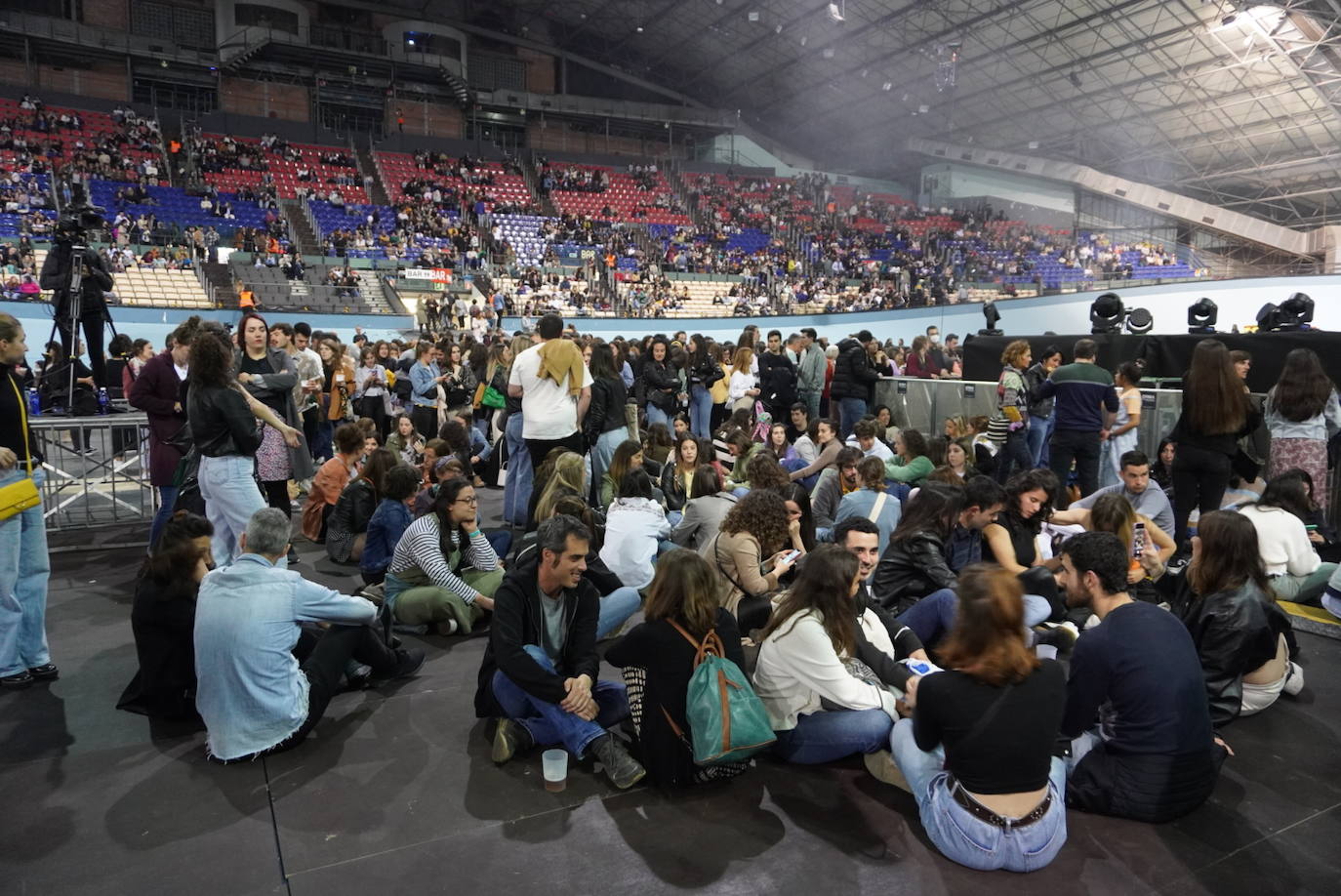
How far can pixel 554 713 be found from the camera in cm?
334

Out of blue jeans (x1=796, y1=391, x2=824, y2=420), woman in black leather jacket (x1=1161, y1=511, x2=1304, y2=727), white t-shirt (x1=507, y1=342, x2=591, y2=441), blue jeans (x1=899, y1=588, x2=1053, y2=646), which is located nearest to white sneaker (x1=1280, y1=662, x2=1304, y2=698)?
woman in black leather jacket (x1=1161, y1=511, x2=1304, y2=727)

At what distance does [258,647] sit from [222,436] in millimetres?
1752

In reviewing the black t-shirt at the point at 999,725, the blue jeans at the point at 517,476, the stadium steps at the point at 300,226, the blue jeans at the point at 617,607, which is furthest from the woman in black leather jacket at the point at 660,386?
the stadium steps at the point at 300,226

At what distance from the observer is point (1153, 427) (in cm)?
784

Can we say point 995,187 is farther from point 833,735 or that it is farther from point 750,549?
point 833,735

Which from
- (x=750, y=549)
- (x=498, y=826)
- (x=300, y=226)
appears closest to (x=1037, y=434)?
(x=750, y=549)

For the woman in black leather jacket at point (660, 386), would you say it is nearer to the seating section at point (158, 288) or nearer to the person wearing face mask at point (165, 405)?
the person wearing face mask at point (165, 405)

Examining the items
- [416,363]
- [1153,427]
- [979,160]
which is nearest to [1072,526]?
[1153,427]

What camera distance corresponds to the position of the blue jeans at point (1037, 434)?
789 centimetres

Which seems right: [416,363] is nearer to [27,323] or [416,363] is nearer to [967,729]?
[967,729]

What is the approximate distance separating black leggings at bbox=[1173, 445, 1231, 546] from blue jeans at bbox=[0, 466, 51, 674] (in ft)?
21.7

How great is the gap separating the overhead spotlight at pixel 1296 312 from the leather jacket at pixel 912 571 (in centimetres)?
667

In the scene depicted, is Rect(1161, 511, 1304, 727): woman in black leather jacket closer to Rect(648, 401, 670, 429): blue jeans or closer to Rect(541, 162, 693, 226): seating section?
Rect(648, 401, 670, 429): blue jeans

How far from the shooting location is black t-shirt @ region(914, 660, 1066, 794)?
2.50 metres
